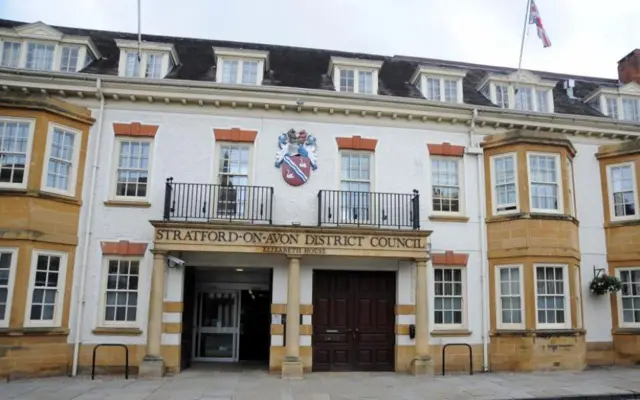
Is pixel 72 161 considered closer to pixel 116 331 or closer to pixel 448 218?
pixel 116 331

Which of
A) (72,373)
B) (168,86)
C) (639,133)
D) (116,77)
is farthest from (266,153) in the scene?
(639,133)

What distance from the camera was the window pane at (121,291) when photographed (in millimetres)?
12133

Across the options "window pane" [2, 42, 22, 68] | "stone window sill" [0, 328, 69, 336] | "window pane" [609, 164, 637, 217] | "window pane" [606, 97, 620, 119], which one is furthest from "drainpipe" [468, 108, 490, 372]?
"window pane" [2, 42, 22, 68]

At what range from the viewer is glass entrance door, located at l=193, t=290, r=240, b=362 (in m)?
14.5

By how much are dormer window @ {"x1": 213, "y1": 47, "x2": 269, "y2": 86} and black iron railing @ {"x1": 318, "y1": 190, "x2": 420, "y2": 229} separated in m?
3.94

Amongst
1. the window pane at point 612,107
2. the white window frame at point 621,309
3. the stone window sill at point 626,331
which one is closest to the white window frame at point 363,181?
the white window frame at point 621,309

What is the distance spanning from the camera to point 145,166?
42.1 ft

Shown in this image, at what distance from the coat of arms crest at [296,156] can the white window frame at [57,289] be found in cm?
563

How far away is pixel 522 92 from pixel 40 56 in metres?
13.8

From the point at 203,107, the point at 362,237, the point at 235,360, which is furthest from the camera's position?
the point at 235,360

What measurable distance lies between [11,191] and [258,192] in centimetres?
560

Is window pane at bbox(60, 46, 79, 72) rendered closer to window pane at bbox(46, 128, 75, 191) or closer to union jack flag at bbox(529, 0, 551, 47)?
window pane at bbox(46, 128, 75, 191)

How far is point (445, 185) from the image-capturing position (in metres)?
13.8

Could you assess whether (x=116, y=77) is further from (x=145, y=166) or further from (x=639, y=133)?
(x=639, y=133)
